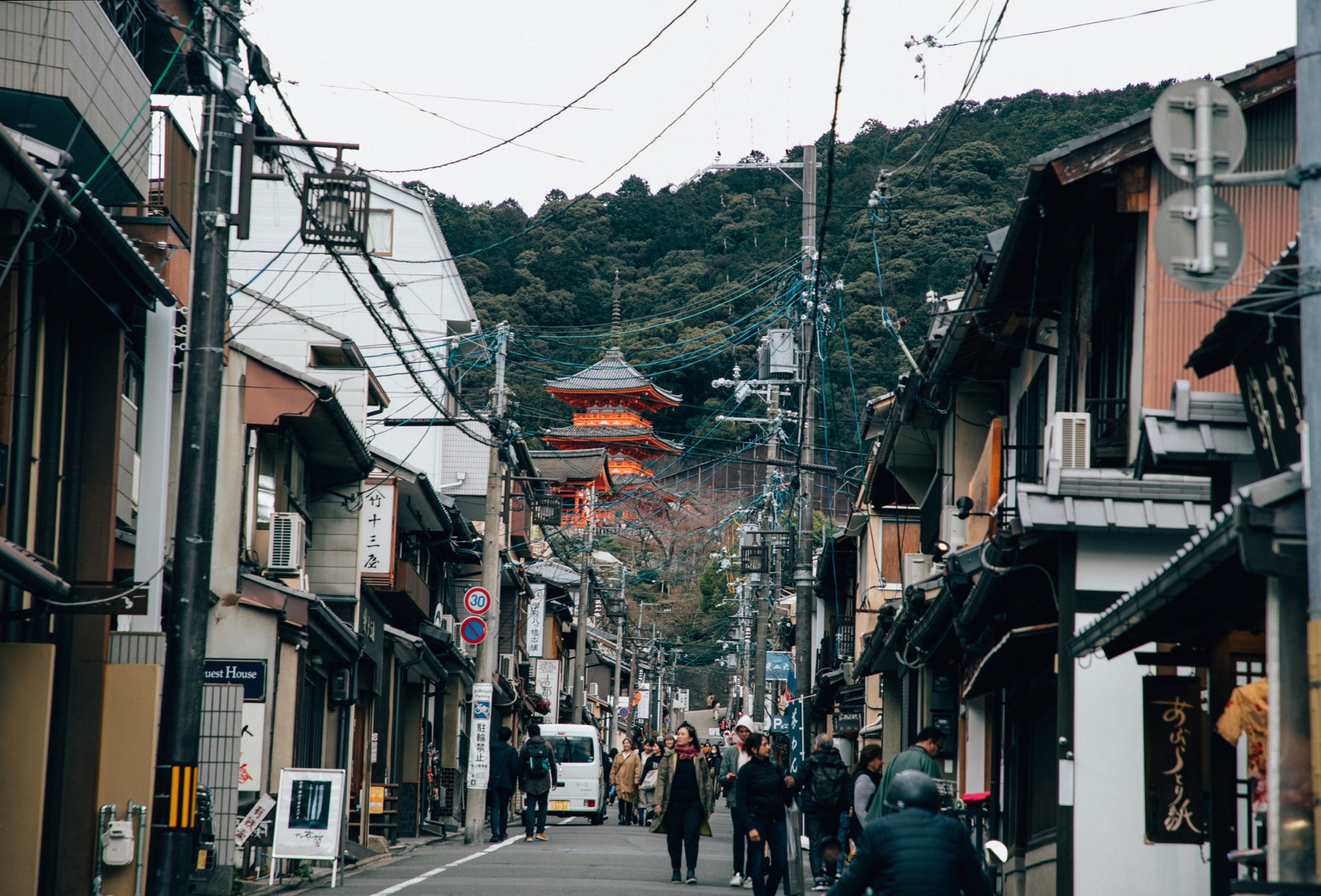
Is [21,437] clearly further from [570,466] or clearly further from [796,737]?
[570,466]

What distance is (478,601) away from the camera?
26.2 metres

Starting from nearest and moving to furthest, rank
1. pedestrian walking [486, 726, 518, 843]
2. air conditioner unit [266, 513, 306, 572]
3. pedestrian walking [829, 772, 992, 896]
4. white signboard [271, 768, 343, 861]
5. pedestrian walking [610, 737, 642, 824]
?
1. pedestrian walking [829, 772, 992, 896]
2. white signboard [271, 768, 343, 861]
3. air conditioner unit [266, 513, 306, 572]
4. pedestrian walking [486, 726, 518, 843]
5. pedestrian walking [610, 737, 642, 824]

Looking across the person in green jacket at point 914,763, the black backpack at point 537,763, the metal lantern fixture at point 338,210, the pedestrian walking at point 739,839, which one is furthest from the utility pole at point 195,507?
the black backpack at point 537,763

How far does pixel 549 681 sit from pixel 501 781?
25.9 m

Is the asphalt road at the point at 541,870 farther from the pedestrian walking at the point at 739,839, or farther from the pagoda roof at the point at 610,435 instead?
the pagoda roof at the point at 610,435

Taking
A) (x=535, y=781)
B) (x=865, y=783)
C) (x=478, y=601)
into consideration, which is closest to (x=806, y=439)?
(x=478, y=601)

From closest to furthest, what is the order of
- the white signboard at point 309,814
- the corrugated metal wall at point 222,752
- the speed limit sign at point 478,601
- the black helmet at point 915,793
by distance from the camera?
the black helmet at point 915,793 < the corrugated metal wall at point 222,752 < the white signboard at point 309,814 < the speed limit sign at point 478,601

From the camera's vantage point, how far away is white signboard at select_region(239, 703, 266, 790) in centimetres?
1858

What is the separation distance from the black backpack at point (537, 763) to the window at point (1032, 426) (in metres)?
10.5

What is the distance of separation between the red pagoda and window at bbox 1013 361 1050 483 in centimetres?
6672

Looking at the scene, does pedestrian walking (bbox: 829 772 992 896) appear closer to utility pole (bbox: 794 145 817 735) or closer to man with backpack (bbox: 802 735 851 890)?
man with backpack (bbox: 802 735 851 890)

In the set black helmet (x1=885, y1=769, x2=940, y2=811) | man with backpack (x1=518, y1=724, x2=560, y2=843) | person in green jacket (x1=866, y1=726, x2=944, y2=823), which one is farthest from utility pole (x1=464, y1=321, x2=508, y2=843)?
black helmet (x1=885, y1=769, x2=940, y2=811)

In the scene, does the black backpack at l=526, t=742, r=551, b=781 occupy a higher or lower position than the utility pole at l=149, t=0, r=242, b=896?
lower

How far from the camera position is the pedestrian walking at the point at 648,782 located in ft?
97.8
